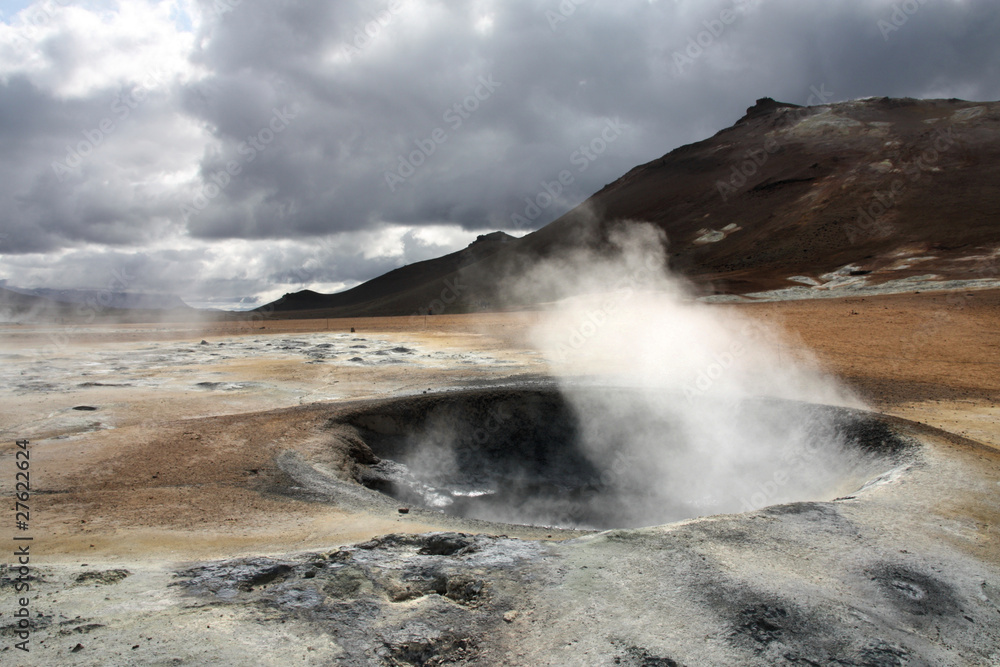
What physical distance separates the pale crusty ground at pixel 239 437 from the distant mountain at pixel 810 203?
2093cm

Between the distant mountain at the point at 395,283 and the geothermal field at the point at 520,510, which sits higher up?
the distant mountain at the point at 395,283

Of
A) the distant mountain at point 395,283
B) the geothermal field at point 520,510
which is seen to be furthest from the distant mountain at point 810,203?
the distant mountain at point 395,283

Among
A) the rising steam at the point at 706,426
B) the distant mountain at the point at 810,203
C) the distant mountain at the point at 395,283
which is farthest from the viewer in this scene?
the distant mountain at the point at 395,283

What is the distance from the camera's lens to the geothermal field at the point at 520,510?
3105 millimetres

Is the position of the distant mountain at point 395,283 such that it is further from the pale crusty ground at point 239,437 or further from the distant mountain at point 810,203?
the pale crusty ground at point 239,437

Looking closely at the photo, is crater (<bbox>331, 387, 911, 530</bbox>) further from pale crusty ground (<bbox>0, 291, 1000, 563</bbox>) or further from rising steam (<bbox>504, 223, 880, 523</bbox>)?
pale crusty ground (<bbox>0, 291, 1000, 563</bbox>)

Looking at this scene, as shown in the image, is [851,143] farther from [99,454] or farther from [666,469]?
[99,454]

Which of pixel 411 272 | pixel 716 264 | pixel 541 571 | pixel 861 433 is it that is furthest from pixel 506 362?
pixel 411 272

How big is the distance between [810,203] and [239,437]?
56.5 meters

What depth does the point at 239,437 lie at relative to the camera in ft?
26.0

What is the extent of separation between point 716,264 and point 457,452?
154ft

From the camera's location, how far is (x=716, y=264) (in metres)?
51.3

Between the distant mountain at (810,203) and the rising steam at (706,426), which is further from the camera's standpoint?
the distant mountain at (810,203)

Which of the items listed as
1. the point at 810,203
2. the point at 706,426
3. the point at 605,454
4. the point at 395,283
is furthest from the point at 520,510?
the point at 395,283
